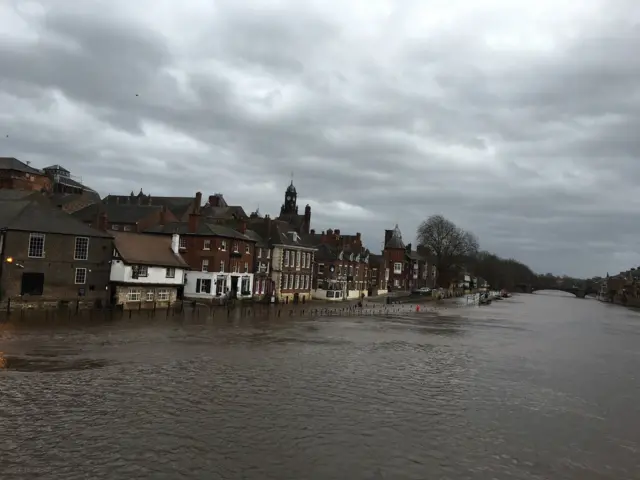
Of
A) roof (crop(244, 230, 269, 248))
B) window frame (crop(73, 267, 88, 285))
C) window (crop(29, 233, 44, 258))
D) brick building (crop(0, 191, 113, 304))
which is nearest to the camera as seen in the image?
brick building (crop(0, 191, 113, 304))

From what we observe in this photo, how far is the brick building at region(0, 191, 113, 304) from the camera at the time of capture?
1827 inches

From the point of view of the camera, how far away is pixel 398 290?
13575cm

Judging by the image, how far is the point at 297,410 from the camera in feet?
66.1

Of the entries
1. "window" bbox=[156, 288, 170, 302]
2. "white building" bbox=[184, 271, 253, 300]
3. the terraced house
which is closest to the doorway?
"window" bbox=[156, 288, 170, 302]

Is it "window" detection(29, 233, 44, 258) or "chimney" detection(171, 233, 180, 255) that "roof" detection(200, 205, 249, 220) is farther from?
"window" detection(29, 233, 44, 258)

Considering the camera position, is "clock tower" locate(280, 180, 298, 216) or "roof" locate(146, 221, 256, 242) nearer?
"roof" locate(146, 221, 256, 242)

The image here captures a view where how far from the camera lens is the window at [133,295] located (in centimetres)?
5382

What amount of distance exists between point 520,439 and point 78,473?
1333 centimetres

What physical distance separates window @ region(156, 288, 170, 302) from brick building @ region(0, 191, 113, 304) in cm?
576

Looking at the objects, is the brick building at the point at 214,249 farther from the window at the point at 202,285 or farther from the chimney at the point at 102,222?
the chimney at the point at 102,222

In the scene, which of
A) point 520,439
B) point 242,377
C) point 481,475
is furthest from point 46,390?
point 520,439

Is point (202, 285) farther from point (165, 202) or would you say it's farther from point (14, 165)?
point (14, 165)

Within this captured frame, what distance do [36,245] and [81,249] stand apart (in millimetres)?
4075

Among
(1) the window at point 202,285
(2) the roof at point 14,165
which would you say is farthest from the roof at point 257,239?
(2) the roof at point 14,165
